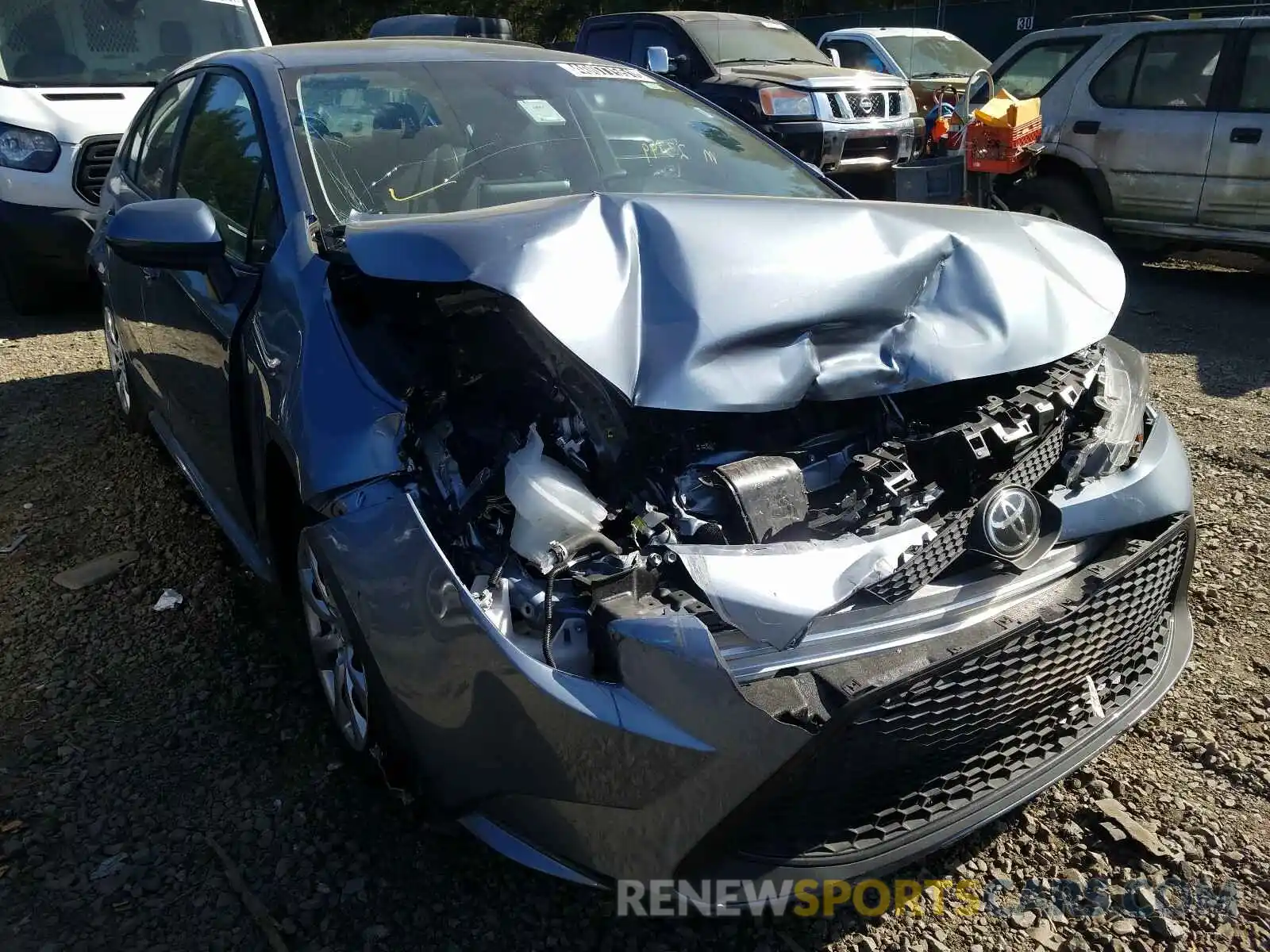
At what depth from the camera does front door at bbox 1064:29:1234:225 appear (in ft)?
22.5

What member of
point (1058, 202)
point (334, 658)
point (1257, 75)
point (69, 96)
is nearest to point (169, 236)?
point (334, 658)

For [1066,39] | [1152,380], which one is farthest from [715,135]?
[1066,39]

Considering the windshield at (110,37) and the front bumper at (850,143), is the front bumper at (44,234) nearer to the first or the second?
the windshield at (110,37)

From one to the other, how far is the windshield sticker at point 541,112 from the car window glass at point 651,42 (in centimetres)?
693

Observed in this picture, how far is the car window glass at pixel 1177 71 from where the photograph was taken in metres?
6.88

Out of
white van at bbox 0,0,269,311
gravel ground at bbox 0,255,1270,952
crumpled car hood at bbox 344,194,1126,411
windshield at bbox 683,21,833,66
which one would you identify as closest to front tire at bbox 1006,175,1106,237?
windshield at bbox 683,21,833,66

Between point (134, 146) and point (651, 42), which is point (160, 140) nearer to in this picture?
point (134, 146)

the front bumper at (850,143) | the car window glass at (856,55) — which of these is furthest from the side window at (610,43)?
the car window glass at (856,55)

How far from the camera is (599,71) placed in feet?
11.9

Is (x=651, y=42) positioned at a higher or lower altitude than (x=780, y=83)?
higher

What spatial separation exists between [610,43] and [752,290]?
8894 mm

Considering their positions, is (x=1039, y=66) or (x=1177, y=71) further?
(x=1039, y=66)

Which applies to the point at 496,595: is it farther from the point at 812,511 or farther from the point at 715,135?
the point at 715,135

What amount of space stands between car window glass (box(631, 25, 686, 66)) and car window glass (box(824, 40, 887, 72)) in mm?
3247
